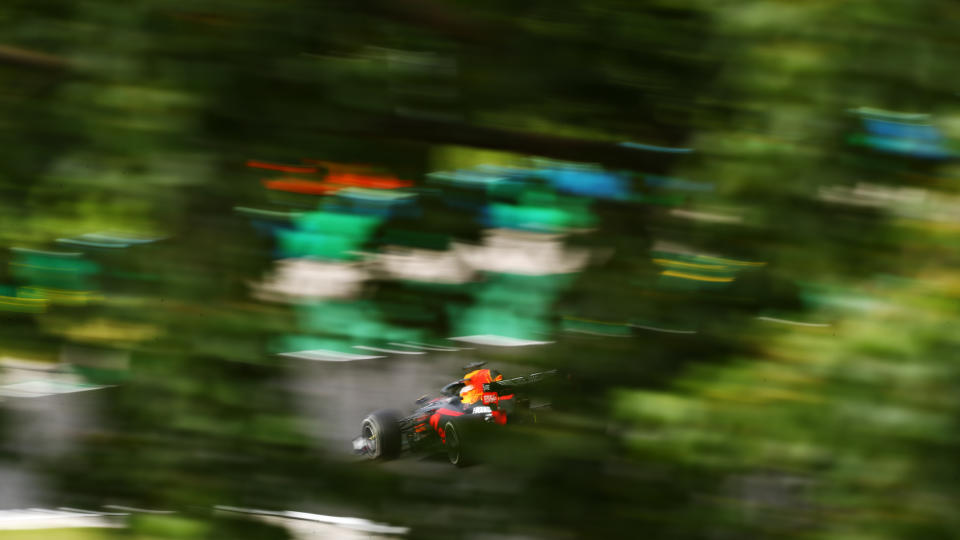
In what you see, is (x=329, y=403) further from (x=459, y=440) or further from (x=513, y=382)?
(x=513, y=382)

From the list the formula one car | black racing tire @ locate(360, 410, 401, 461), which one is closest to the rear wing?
the formula one car

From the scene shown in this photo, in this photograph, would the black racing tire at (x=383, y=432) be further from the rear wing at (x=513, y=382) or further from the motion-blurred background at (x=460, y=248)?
the rear wing at (x=513, y=382)

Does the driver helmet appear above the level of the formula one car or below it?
above

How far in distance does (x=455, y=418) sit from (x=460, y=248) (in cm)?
35

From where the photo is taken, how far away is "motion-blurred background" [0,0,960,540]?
4.64ft

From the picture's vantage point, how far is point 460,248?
1796 mm

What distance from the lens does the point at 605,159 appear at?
1.82 metres

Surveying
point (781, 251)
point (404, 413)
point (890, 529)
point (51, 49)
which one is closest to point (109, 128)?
point (51, 49)

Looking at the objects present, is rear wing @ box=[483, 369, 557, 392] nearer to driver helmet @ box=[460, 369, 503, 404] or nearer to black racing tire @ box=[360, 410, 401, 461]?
driver helmet @ box=[460, 369, 503, 404]

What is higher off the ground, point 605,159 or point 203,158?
point 605,159

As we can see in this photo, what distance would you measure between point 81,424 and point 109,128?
66 centimetres

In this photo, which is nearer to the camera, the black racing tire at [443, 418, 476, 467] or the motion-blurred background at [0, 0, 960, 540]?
the motion-blurred background at [0, 0, 960, 540]

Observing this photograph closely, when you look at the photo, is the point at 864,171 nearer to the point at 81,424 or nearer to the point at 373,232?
the point at 373,232

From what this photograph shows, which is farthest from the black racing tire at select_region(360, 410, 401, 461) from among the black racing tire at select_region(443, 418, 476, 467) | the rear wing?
the rear wing
